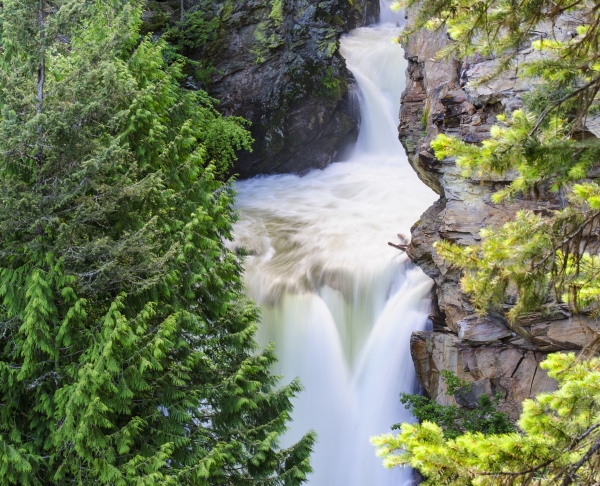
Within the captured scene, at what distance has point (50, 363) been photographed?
6.85 metres

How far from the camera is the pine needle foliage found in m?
4.20

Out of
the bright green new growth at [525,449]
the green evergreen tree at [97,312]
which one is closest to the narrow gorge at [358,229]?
the bright green new growth at [525,449]

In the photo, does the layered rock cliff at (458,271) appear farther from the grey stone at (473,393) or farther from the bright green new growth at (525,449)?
the bright green new growth at (525,449)

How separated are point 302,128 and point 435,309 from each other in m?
11.0

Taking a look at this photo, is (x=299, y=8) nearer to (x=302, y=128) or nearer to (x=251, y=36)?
(x=251, y=36)

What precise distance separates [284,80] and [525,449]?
18.1 meters

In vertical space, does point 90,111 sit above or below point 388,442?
above

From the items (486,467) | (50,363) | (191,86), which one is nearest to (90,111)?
(50,363)

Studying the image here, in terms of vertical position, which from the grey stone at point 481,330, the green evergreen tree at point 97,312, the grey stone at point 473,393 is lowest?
the grey stone at point 473,393

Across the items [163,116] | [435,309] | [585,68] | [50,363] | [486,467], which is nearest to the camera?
[486,467]

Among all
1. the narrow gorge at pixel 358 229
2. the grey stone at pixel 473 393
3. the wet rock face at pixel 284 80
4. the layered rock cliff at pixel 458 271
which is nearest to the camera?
the layered rock cliff at pixel 458 271

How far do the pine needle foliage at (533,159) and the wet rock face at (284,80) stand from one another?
15173 millimetres

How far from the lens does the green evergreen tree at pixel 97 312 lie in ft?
20.9

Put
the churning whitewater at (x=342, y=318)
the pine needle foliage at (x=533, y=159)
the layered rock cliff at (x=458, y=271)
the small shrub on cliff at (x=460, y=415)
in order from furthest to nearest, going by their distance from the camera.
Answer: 1. the churning whitewater at (x=342, y=318)
2. the layered rock cliff at (x=458, y=271)
3. the small shrub on cliff at (x=460, y=415)
4. the pine needle foliage at (x=533, y=159)
